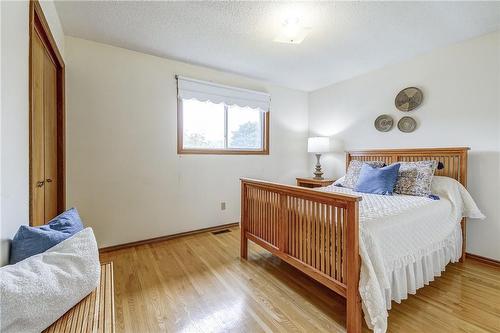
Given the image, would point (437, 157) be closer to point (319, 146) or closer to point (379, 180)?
point (379, 180)

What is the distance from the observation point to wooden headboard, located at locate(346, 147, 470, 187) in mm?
2430

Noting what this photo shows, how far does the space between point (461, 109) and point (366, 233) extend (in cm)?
215

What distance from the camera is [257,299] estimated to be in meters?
1.78

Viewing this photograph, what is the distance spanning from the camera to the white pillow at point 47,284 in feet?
2.54

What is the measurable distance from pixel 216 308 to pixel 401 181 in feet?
7.19

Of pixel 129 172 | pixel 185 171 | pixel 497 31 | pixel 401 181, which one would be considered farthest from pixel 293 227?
pixel 497 31

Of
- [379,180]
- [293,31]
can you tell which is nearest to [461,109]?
[379,180]

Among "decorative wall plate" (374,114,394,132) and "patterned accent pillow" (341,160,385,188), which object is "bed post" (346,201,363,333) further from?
"decorative wall plate" (374,114,394,132)

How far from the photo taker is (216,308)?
169 cm

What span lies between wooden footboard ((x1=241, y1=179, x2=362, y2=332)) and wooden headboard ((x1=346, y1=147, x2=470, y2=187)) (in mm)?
1829

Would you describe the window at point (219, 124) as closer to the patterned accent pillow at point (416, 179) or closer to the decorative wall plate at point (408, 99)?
the decorative wall plate at point (408, 99)

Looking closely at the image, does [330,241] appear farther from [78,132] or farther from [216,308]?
[78,132]

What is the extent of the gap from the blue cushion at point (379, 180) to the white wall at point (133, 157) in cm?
177

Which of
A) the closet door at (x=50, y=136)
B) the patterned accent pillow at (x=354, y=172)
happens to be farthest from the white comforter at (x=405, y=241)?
the closet door at (x=50, y=136)
